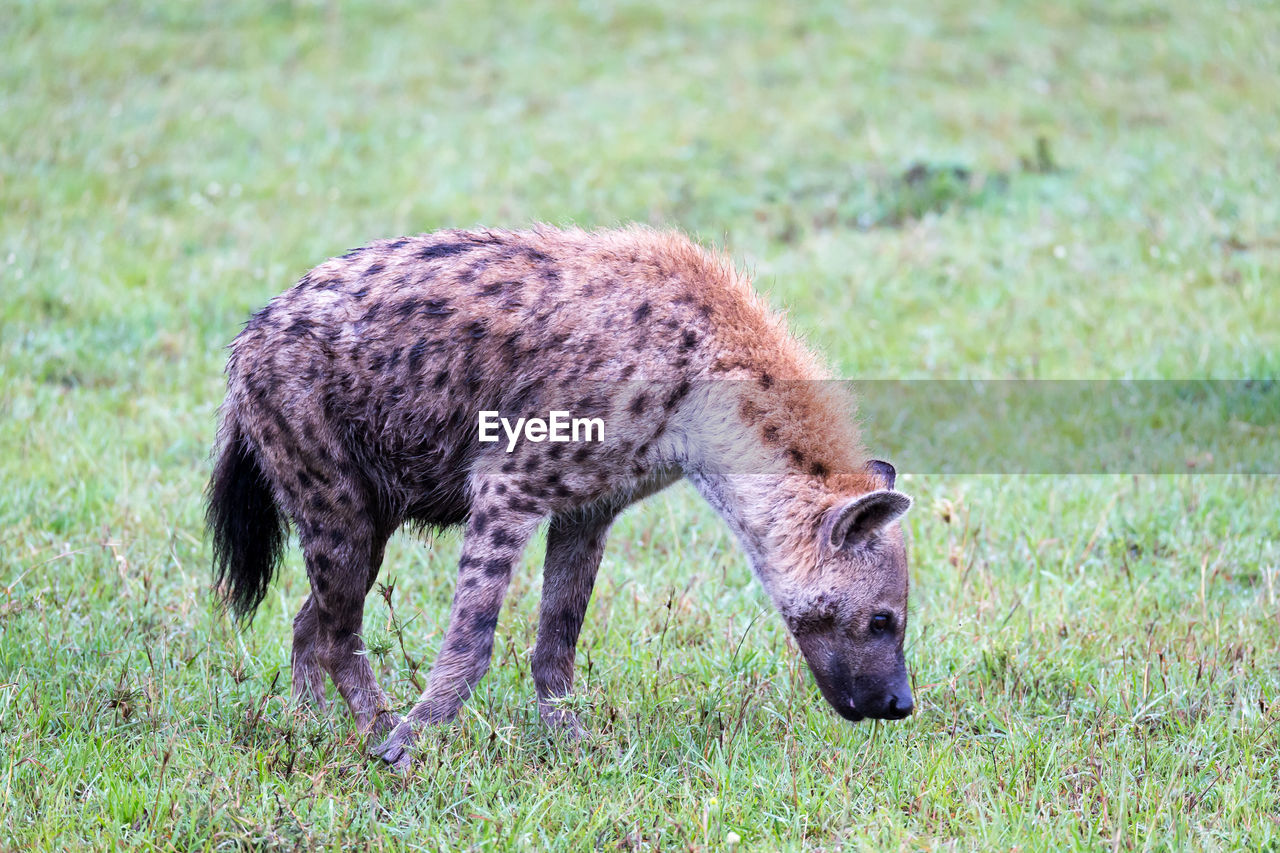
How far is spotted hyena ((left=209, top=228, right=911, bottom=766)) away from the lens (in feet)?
14.0

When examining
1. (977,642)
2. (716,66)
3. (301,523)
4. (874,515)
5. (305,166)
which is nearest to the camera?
(874,515)

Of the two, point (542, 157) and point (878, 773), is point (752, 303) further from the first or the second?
point (542, 157)

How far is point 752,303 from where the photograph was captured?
15.1 ft

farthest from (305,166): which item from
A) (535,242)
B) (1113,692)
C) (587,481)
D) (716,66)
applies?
(1113,692)

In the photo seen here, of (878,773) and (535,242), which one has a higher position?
(535,242)

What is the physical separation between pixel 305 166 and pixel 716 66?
410 centimetres

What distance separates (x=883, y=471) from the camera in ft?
14.8

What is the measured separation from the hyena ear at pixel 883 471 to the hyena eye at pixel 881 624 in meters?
0.47

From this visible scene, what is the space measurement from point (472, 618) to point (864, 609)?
1.19m

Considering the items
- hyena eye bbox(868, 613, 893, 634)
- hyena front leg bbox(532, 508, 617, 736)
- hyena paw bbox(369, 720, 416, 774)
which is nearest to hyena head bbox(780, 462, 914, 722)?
hyena eye bbox(868, 613, 893, 634)

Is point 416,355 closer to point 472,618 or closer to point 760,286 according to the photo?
point 472,618

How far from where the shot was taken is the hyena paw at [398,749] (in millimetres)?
4180

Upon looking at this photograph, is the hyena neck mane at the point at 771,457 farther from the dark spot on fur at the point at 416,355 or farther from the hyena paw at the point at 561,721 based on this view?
the dark spot on fur at the point at 416,355

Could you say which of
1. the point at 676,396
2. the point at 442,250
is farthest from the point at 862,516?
A: the point at 442,250
